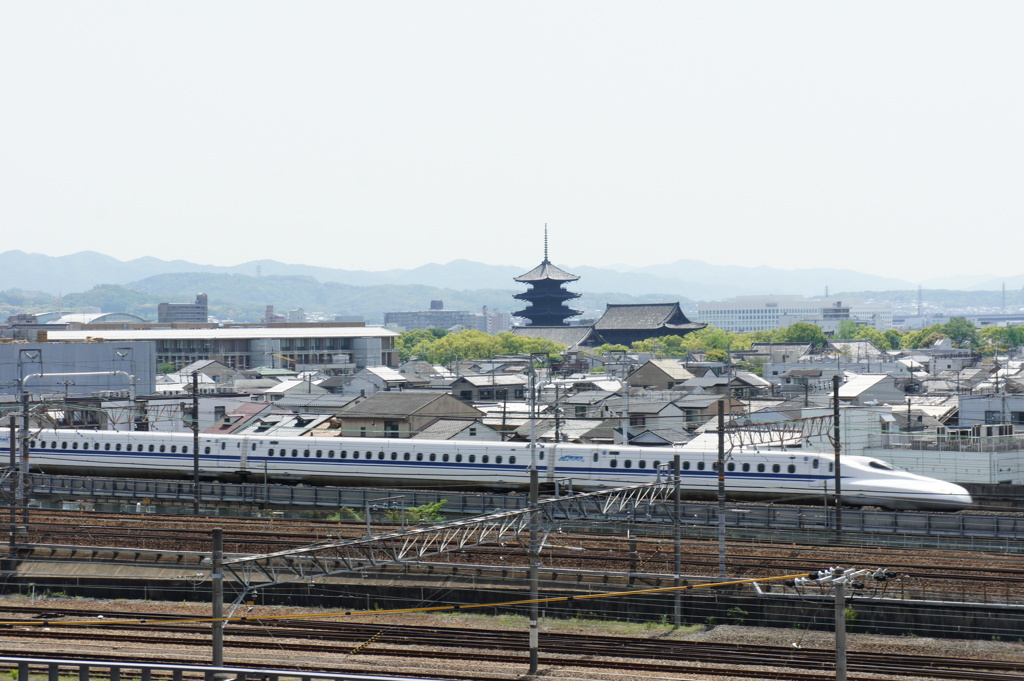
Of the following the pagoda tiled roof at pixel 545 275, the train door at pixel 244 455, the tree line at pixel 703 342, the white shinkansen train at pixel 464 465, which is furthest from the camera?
the pagoda tiled roof at pixel 545 275

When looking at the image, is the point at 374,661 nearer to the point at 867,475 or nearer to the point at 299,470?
the point at 867,475

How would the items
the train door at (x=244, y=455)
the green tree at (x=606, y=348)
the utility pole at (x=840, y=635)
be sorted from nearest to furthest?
the utility pole at (x=840, y=635) < the train door at (x=244, y=455) < the green tree at (x=606, y=348)

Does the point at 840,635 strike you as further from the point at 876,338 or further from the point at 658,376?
the point at 876,338

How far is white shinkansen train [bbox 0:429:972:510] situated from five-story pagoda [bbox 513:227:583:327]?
10713 cm

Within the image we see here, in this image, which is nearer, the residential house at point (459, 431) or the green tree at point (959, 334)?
the residential house at point (459, 431)

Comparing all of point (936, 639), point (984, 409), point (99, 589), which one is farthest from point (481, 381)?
point (936, 639)

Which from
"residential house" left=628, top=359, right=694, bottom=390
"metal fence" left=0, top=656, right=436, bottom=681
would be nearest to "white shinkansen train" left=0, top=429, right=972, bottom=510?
"metal fence" left=0, top=656, right=436, bottom=681

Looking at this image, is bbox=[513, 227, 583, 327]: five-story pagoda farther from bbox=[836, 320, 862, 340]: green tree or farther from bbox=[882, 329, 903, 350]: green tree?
bbox=[836, 320, 862, 340]: green tree

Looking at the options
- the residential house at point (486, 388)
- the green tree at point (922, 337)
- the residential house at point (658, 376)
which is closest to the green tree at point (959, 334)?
the green tree at point (922, 337)

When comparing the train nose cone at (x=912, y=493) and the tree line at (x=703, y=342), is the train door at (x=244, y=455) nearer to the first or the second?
the train nose cone at (x=912, y=493)

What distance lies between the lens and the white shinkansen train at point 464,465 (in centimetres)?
3072

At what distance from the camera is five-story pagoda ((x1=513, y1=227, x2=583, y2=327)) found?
14738 centimetres

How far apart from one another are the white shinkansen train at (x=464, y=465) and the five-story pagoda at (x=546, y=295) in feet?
351

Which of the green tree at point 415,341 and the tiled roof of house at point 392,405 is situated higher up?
the tiled roof of house at point 392,405
